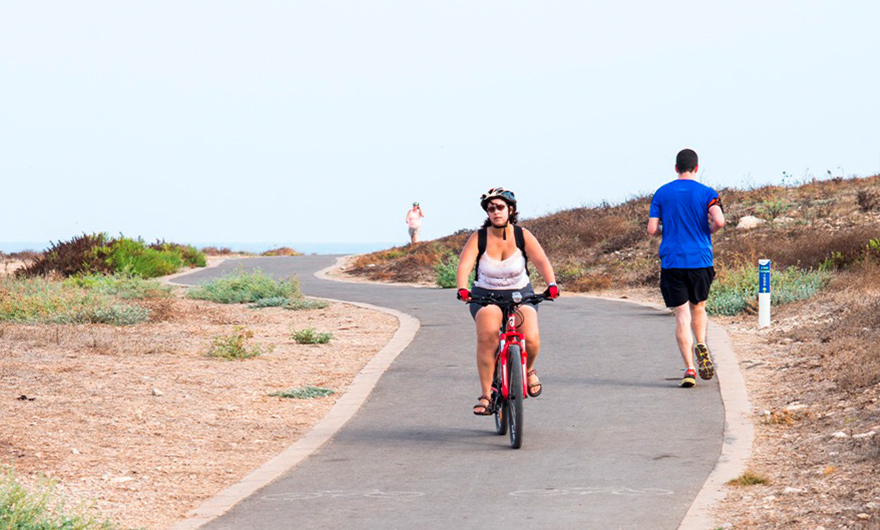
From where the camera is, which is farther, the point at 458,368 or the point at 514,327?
the point at 458,368

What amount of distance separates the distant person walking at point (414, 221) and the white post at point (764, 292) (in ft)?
101

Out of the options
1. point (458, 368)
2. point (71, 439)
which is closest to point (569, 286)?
point (458, 368)

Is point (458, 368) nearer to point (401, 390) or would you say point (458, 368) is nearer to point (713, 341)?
point (401, 390)

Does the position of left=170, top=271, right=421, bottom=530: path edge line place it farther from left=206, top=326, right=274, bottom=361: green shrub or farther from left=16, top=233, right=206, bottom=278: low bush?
left=16, top=233, right=206, bottom=278: low bush

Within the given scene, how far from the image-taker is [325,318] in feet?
62.2

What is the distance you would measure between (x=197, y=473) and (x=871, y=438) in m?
4.67

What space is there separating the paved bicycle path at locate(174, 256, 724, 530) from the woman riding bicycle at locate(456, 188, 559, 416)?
62 centimetres

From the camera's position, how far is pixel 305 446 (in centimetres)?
845

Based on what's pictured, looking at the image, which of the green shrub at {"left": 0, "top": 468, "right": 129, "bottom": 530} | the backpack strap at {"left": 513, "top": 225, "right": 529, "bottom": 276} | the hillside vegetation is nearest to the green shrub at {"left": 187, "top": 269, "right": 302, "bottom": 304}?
the hillside vegetation

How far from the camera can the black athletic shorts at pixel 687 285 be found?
10.8 meters

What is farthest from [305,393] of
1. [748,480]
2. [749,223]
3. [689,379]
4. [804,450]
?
[749,223]

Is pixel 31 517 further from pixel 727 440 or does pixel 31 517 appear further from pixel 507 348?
pixel 727 440

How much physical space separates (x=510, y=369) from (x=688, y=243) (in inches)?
130

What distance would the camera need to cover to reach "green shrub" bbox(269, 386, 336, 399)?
10.7 metres
